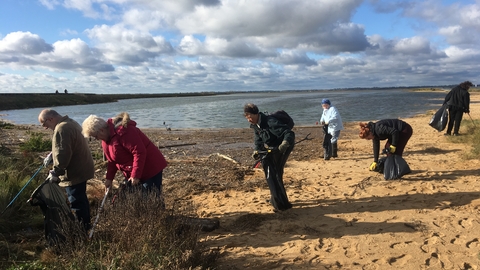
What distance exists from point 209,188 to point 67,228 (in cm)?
365

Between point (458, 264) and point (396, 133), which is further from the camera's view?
point (396, 133)

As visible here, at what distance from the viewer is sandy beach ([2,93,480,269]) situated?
3.88m

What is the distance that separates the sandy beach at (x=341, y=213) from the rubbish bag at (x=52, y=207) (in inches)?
54.2

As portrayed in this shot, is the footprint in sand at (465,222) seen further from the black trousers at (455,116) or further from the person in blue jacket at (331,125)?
the black trousers at (455,116)

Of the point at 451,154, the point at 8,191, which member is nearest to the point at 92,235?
the point at 8,191

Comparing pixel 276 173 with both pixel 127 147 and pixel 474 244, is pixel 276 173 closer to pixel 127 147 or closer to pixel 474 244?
pixel 127 147

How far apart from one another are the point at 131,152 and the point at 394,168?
508cm

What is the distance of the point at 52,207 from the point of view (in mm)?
3877

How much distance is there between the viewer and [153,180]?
440cm

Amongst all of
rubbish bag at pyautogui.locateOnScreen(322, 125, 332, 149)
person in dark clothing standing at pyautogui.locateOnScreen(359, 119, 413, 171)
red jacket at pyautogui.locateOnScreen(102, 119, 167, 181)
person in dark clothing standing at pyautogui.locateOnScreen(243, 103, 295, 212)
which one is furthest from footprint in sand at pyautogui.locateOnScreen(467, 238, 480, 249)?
rubbish bag at pyautogui.locateOnScreen(322, 125, 332, 149)

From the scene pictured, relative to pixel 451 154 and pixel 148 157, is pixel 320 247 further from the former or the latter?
pixel 451 154

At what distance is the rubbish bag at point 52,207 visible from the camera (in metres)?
3.81

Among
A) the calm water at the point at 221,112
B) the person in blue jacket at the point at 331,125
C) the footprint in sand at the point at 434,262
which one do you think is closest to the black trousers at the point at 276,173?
the footprint in sand at the point at 434,262

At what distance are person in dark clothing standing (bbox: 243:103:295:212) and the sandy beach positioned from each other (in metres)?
0.38
